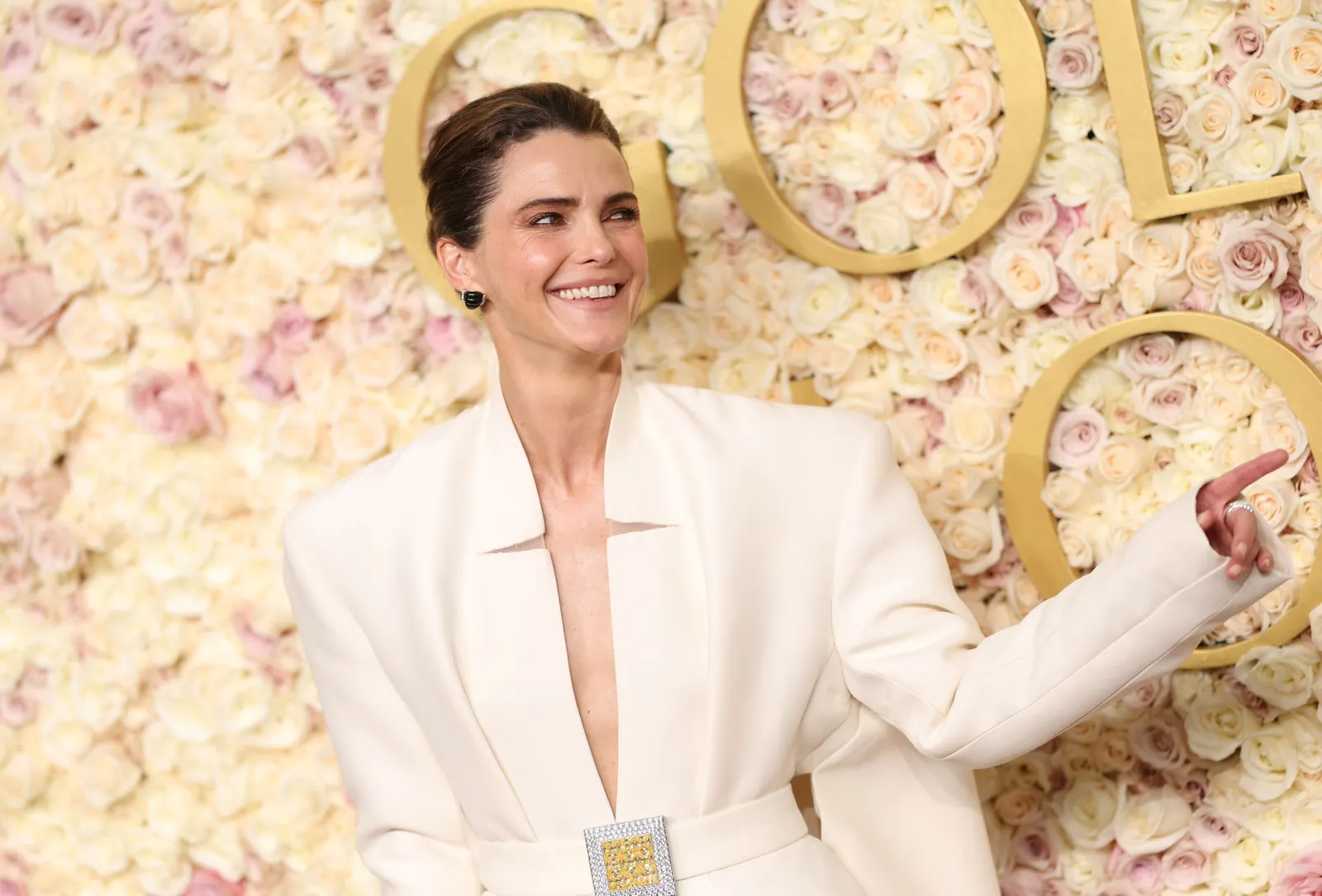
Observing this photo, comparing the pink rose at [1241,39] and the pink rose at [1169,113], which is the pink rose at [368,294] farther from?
the pink rose at [1241,39]

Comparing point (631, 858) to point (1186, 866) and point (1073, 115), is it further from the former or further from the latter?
point (1073, 115)

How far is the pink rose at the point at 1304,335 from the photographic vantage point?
217 cm

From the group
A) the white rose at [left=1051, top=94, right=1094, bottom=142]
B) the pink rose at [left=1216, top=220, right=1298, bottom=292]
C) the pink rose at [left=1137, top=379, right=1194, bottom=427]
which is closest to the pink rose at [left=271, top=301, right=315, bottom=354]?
the white rose at [left=1051, top=94, right=1094, bottom=142]

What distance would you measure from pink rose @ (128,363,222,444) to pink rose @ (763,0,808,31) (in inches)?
47.4

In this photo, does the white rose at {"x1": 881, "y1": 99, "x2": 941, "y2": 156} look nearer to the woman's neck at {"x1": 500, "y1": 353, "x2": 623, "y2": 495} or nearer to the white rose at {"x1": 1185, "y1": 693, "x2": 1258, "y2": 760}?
the woman's neck at {"x1": 500, "y1": 353, "x2": 623, "y2": 495}

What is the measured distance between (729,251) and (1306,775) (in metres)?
1.21

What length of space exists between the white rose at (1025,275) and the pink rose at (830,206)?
26cm

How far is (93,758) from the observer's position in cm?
275

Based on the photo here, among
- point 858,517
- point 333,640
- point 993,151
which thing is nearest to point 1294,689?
point 858,517

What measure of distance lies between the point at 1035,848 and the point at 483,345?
1248 mm

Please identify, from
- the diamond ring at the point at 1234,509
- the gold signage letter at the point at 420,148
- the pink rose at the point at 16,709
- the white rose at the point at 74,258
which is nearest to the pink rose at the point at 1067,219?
the gold signage letter at the point at 420,148

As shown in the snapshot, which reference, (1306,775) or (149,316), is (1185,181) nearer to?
(1306,775)

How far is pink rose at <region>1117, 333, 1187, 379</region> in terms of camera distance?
226 cm

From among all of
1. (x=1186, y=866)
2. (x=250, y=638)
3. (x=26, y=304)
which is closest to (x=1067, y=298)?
(x=1186, y=866)
